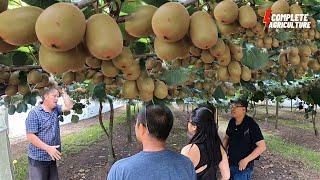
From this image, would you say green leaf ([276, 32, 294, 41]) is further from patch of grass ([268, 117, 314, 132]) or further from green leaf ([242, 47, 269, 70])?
patch of grass ([268, 117, 314, 132])

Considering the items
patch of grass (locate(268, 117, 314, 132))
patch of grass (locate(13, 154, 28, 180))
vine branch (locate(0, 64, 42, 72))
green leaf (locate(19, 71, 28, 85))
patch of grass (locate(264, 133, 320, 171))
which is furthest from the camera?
patch of grass (locate(268, 117, 314, 132))

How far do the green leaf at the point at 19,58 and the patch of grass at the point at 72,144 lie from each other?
5325 millimetres

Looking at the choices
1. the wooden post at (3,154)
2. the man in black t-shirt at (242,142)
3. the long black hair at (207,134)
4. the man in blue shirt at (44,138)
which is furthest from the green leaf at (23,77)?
the man in black t-shirt at (242,142)

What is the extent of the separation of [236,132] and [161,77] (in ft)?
7.15

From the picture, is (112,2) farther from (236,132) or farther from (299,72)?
(236,132)

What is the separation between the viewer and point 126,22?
93cm

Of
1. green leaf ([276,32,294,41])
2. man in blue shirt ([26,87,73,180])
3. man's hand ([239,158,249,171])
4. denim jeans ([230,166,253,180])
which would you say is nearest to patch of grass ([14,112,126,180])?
man in blue shirt ([26,87,73,180])

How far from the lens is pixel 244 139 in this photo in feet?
12.7

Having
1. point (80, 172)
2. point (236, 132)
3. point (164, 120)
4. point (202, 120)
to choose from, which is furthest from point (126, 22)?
point (80, 172)

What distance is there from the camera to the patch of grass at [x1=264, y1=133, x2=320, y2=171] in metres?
7.72

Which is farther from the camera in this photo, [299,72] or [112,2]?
[299,72]

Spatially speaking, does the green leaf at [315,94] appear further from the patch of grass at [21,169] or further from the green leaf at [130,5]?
the patch of grass at [21,169]

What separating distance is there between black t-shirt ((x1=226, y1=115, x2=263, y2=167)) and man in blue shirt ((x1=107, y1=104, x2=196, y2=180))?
2128 millimetres

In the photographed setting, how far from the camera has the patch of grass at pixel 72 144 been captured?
269 inches
